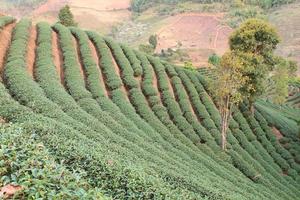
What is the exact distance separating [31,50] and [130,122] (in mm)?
11181

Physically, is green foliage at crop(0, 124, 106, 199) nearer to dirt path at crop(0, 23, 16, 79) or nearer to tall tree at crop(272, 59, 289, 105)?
dirt path at crop(0, 23, 16, 79)

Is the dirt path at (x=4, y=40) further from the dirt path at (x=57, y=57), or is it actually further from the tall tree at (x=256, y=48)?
the tall tree at (x=256, y=48)

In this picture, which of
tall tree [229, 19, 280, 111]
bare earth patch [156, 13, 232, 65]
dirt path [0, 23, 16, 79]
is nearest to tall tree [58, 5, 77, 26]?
dirt path [0, 23, 16, 79]

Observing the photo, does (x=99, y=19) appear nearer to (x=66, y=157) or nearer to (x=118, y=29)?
(x=118, y=29)

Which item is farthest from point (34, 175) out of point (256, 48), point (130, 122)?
point (256, 48)

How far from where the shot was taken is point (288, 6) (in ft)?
566

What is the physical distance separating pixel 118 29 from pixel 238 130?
153023 millimetres

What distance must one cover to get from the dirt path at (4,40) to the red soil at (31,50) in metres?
1.59

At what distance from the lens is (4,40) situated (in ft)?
105

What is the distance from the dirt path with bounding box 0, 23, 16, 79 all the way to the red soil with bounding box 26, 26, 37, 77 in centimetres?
159

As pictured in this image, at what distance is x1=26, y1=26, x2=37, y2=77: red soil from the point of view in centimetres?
2965

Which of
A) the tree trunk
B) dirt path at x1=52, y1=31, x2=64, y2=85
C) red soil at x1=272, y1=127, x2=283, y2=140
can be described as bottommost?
red soil at x1=272, y1=127, x2=283, y2=140

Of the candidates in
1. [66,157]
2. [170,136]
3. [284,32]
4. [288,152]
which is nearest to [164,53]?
[284,32]

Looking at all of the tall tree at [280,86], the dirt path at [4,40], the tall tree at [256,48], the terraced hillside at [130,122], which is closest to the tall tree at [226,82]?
Result: the terraced hillside at [130,122]
